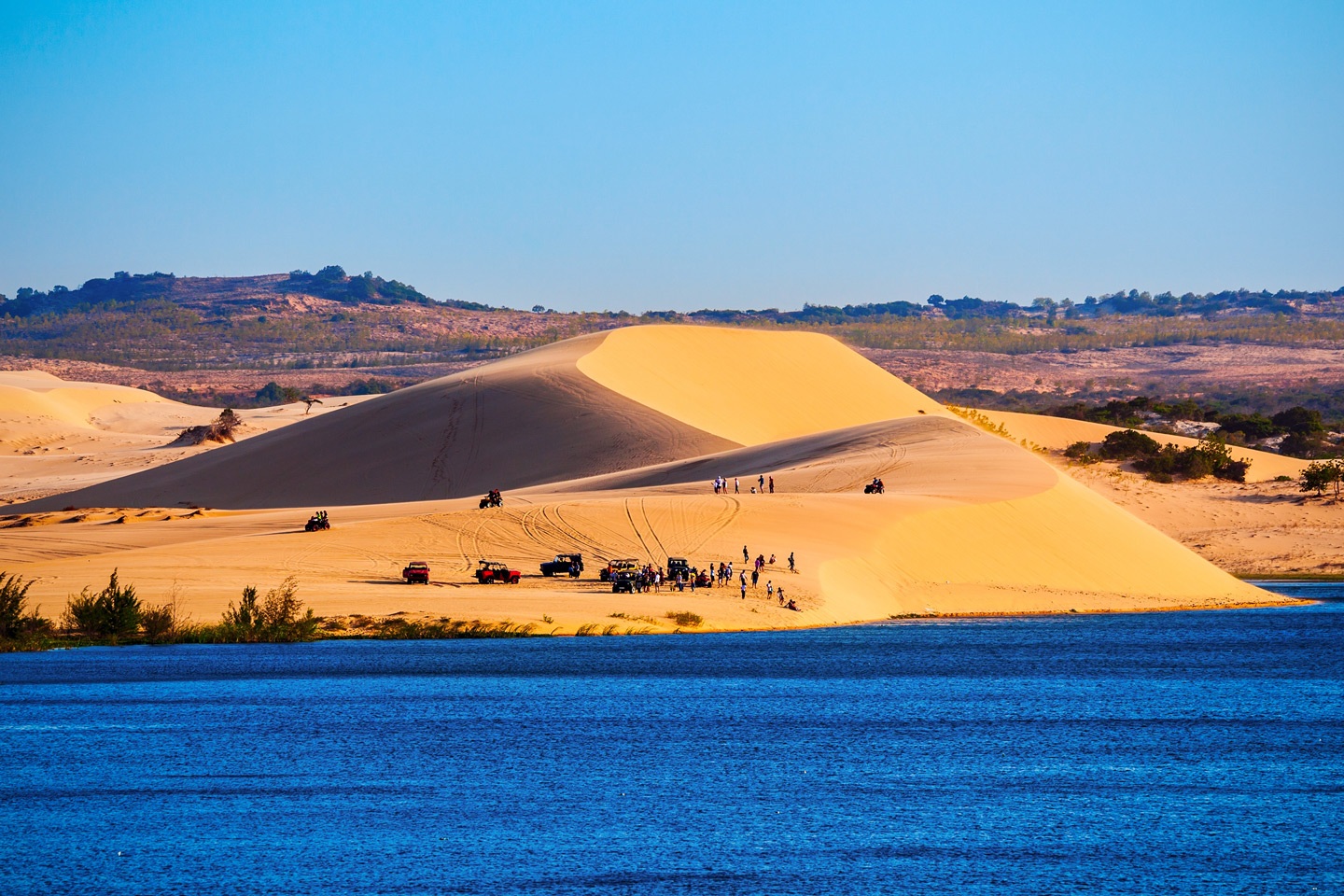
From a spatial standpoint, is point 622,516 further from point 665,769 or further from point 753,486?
point 665,769

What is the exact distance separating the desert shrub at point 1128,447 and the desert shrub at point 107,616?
7226 centimetres

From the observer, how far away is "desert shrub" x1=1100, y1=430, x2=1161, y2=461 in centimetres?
9469

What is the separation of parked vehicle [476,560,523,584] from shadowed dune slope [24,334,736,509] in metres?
31.1

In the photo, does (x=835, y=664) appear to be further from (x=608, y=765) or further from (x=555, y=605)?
(x=608, y=765)

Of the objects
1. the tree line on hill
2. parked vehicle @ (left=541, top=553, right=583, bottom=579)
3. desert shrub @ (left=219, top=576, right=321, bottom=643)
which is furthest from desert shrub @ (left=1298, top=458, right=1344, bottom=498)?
desert shrub @ (left=219, top=576, right=321, bottom=643)

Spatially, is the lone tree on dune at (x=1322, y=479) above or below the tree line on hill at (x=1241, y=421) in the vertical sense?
below

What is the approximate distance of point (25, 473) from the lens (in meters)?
106

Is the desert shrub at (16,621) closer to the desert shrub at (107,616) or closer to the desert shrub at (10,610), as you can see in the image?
the desert shrub at (10,610)

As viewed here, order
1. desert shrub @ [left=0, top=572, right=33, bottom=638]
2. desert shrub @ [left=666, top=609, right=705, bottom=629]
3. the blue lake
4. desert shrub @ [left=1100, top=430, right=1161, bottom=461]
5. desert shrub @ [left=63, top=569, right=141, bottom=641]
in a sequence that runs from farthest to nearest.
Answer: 1. desert shrub @ [left=1100, top=430, right=1161, bottom=461]
2. desert shrub @ [left=666, top=609, right=705, bottom=629]
3. desert shrub @ [left=63, top=569, right=141, bottom=641]
4. desert shrub @ [left=0, top=572, right=33, bottom=638]
5. the blue lake

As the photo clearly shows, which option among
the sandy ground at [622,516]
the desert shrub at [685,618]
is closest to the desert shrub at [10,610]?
the sandy ground at [622,516]

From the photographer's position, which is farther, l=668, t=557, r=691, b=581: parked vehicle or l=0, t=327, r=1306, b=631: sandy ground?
l=668, t=557, r=691, b=581: parked vehicle

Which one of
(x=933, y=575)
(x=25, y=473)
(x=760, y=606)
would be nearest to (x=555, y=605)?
(x=760, y=606)

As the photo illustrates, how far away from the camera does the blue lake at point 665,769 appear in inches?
734

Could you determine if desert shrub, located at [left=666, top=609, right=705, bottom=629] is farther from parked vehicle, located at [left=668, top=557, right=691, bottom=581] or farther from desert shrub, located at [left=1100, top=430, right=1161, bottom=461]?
desert shrub, located at [left=1100, top=430, right=1161, bottom=461]
